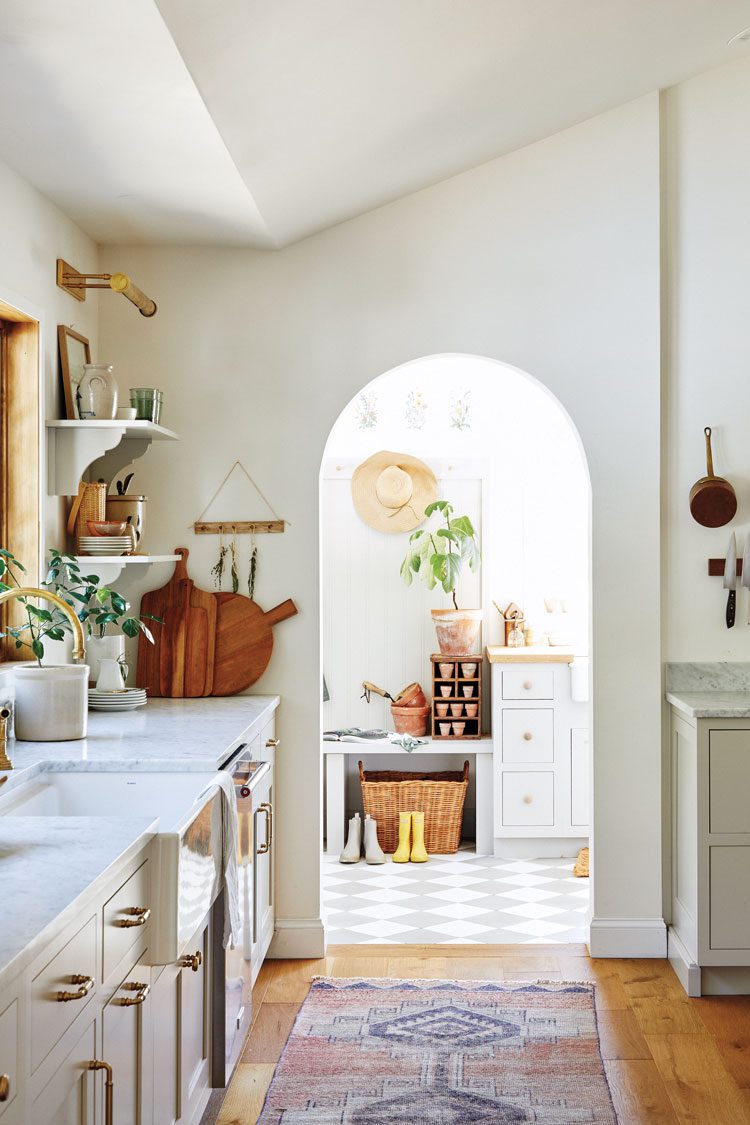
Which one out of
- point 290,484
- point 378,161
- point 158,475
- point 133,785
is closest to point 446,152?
point 378,161

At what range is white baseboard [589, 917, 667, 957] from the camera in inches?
148

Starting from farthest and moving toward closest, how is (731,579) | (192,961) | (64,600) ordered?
(731,579), (64,600), (192,961)

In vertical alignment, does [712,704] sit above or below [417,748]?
above

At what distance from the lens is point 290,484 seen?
3.83 m

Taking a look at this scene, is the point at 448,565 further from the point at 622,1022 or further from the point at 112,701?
the point at 622,1022

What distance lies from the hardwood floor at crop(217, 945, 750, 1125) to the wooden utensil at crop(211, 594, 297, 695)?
972 mm

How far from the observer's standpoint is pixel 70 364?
3512mm

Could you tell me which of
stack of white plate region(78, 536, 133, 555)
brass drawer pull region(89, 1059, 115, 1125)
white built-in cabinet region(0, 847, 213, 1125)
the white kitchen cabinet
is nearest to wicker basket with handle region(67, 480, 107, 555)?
stack of white plate region(78, 536, 133, 555)

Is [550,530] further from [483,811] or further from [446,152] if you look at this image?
[446,152]

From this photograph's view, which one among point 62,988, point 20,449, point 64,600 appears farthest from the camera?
point 20,449

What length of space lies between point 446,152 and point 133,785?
2.18 meters

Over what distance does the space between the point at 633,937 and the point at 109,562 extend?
2154mm

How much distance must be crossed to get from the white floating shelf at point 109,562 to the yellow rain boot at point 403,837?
2.01 metres

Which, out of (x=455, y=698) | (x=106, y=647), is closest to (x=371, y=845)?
(x=455, y=698)
